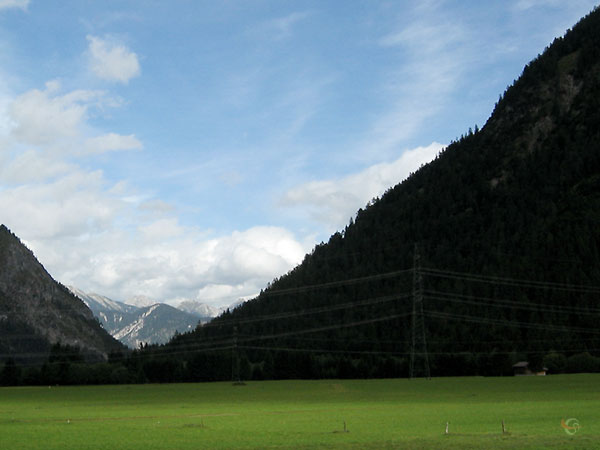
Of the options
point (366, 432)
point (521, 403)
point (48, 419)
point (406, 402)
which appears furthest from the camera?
point (406, 402)

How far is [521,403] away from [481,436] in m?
49.9

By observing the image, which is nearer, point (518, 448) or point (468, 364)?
point (518, 448)

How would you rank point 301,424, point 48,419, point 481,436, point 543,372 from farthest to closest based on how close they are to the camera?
point 543,372 < point 48,419 < point 301,424 < point 481,436

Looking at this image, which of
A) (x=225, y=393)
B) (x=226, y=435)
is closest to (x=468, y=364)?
(x=225, y=393)

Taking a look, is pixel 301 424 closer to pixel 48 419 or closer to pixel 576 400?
pixel 48 419

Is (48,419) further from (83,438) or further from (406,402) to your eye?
(406,402)

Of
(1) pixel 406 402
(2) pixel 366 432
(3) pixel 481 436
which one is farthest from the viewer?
(1) pixel 406 402

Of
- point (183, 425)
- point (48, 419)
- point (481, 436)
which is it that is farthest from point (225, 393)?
point (481, 436)

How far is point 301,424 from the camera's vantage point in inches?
3019

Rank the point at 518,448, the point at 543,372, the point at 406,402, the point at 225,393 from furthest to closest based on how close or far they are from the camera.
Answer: the point at 543,372
the point at 225,393
the point at 406,402
the point at 518,448

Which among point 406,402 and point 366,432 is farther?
point 406,402

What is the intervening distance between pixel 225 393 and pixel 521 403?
81.8 metres

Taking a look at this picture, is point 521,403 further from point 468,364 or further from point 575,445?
point 468,364

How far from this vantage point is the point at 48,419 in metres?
93.6
